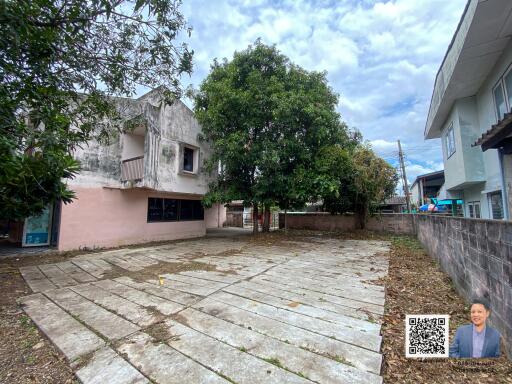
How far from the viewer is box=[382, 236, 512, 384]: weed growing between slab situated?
204 centimetres

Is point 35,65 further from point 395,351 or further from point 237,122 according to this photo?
point 237,122

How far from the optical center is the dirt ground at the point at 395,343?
206 centimetres

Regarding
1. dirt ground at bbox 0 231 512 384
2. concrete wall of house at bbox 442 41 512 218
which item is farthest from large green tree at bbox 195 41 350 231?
dirt ground at bbox 0 231 512 384

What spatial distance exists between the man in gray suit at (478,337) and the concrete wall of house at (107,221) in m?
9.53

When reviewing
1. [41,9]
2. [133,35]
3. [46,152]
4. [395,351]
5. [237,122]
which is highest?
[237,122]

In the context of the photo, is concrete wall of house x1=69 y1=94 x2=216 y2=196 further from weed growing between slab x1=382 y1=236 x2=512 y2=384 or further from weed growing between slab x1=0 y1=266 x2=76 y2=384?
weed growing between slab x1=382 y1=236 x2=512 y2=384

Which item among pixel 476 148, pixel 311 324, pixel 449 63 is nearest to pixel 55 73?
pixel 311 324

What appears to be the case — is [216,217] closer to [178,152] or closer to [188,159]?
[188,159]

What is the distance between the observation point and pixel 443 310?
3.46m

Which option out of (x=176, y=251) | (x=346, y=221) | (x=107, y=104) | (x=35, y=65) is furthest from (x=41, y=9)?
(x=346, y=221)

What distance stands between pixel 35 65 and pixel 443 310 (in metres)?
6.56

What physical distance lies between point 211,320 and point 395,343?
2.10m

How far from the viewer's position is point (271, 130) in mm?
10195

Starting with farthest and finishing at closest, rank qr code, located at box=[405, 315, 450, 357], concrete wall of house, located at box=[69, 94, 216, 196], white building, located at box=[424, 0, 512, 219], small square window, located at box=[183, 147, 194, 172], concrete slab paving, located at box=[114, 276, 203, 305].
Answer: small square window, located at box=[183, 147, 194, 172], concrete wall of house, located at box=[69, 94, 216, 196], white building, located at box=[424, 0, 512, 219], concrete slab paving, located at box=[114, 276, 203, 305], qr code, located at box=[405, 315, 450, 357]
